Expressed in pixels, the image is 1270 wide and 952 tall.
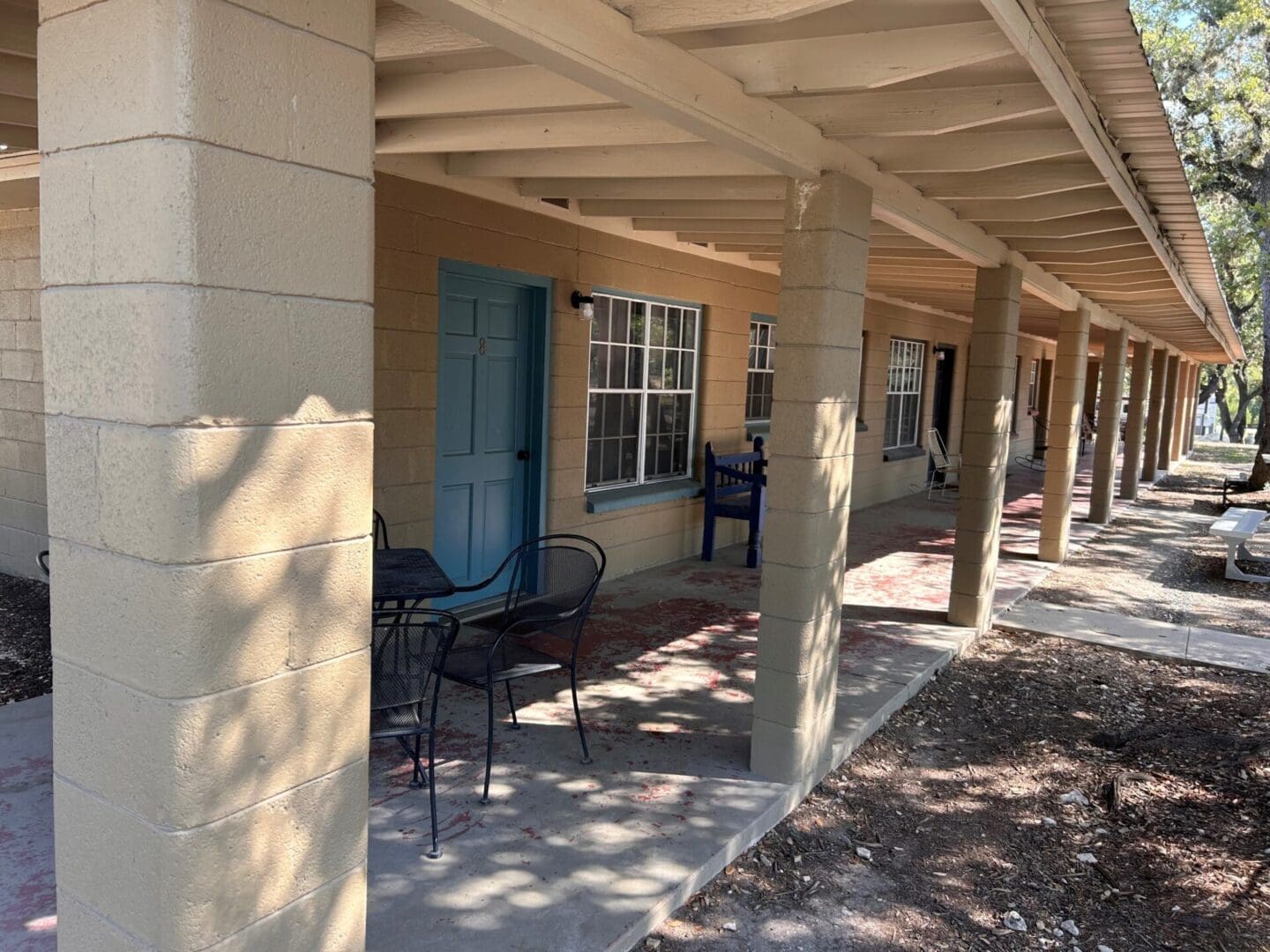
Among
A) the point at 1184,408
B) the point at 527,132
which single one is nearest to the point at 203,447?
the point at 527,132

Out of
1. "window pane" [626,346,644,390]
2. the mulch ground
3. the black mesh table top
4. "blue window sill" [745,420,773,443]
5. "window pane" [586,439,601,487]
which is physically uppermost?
"window pane" [626,346,644,390]

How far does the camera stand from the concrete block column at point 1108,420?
1141cm

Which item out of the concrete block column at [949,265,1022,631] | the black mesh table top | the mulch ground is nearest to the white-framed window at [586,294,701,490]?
the concrete block column at [949,265,1022,631]

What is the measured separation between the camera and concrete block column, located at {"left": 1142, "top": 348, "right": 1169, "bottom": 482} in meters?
17.1

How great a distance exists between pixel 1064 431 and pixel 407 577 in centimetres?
748

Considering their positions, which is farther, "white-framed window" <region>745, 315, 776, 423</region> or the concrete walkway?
"white-framed window" <region>745, 315, 776, 423</region>

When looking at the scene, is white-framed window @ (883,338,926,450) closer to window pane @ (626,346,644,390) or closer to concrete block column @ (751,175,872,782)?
window pane @ (626,346,644,390)

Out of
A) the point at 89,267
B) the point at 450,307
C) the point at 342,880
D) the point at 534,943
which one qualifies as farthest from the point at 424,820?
the point at 450,307

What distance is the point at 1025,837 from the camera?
382cm

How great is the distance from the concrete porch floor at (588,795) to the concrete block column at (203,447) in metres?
1.09

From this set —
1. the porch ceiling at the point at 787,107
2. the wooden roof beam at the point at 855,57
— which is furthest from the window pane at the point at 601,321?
the wooden roof beam at the point at 855,57

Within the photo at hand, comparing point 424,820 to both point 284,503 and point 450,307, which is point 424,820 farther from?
point 450,307

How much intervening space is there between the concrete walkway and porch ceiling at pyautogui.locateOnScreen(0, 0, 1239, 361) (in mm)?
2775

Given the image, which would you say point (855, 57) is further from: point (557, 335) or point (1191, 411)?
point (1191, 411)
